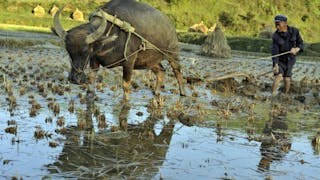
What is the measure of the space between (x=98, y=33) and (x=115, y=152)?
2.33 metres

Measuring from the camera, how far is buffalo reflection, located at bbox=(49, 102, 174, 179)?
3.96 metres

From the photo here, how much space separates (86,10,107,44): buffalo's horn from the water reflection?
2.51 m

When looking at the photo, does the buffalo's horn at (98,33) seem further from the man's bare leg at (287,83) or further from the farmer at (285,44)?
the man's bare leg at (287,83)

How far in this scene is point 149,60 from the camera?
8047 mm

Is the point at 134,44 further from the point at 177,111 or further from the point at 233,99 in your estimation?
the point at 233,99

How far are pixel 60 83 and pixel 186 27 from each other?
32042 millimetres

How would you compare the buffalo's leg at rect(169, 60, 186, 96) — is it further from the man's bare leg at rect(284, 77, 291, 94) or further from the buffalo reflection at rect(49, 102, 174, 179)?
the buffalo reflection at rect(49, 102, 174, 179)

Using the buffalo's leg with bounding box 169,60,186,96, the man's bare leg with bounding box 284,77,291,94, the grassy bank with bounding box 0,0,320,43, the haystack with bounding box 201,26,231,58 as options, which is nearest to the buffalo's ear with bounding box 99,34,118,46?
the buffalo's leg with bounding box 169,60,186,96

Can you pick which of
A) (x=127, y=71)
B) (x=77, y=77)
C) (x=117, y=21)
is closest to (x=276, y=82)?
(x=127, y=71)

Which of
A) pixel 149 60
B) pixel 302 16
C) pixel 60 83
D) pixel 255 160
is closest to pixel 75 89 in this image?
pixel 60 83

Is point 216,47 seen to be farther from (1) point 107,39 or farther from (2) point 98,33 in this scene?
(2) point 98,33

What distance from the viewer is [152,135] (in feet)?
17.6

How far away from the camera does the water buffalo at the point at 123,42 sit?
6348 millimetres

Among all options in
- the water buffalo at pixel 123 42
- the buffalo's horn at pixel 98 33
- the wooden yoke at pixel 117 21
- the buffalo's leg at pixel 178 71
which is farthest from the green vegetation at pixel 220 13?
the buffalo's horn at pixel 98 33
